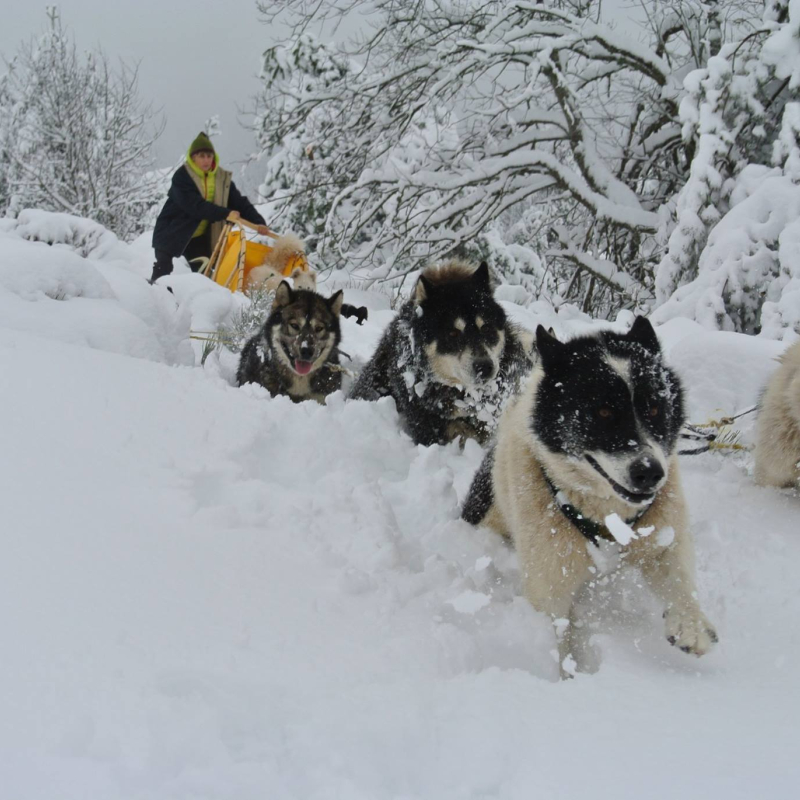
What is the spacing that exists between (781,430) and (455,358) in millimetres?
2127

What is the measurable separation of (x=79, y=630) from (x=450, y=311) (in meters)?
3.69

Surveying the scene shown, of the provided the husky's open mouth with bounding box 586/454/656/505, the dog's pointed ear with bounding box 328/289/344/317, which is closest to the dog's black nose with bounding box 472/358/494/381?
the dog's pointed ear with bounding box 328/289/344/317

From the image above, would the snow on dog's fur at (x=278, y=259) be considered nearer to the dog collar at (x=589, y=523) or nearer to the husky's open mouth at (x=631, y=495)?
the dog collar at (x=589, y=523)

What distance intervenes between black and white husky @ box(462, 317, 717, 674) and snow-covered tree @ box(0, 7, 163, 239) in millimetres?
22545

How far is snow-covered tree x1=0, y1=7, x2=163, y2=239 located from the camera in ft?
75.2

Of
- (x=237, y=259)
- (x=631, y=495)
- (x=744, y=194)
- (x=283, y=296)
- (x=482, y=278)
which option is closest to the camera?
(x=631, y=495)

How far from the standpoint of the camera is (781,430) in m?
3.87

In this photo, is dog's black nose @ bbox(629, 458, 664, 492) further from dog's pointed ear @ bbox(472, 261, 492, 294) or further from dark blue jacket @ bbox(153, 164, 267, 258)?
dark blue jacket @ bbox(153, 164, 267, 258)

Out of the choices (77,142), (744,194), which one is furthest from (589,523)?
(77,142)

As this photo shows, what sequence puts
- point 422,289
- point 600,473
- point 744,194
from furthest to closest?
point 744,194, point 422,289, point 600,473

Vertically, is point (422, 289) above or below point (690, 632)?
above

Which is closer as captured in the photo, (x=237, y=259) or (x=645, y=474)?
(x=645, y=474)

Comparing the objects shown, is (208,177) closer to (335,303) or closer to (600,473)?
(335,303)

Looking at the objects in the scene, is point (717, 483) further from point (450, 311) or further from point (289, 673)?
point (289, 673)
